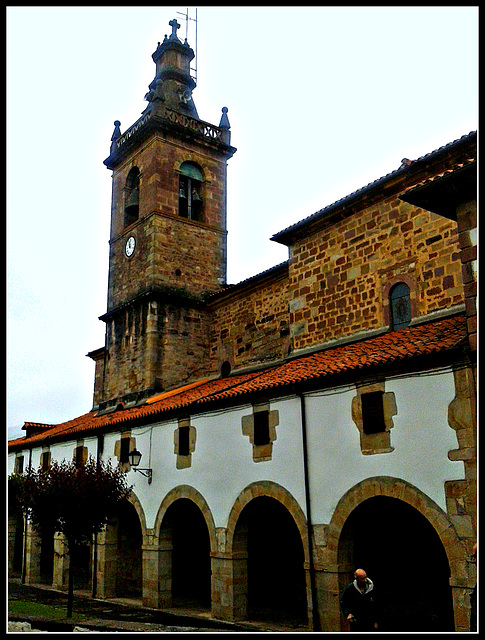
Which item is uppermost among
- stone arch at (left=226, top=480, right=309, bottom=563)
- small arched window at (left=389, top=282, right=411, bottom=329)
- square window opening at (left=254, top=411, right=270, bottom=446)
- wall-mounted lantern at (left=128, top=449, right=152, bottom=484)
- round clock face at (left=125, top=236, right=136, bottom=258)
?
round clock face at (left=125, top=236, right=136, bottom=258)

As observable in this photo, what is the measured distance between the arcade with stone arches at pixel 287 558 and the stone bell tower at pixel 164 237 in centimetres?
501

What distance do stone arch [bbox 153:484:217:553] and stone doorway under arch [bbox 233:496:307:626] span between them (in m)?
0.96

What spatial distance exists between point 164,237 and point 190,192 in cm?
243

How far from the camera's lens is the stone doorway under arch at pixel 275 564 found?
13.6 m

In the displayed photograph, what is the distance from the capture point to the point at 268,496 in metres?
11.5

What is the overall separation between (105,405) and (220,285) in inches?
228

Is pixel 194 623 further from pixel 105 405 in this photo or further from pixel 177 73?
pixel 177 73

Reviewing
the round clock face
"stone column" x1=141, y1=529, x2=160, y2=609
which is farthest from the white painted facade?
the round clock face

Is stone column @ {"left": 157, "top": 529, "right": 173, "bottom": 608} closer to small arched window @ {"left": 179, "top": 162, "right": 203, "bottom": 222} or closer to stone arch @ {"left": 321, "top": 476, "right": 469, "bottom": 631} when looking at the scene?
stone arch @ {"left": 321, "top": 476, "right": 469, "bottom": 631}

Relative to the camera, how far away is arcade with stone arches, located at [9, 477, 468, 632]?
32.3 ft

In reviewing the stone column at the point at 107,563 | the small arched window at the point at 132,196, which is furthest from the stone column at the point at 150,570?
the small arched window at the point at 132,196

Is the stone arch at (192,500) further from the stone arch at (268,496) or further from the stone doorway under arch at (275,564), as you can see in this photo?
the stone doorway under arch at (275,564)

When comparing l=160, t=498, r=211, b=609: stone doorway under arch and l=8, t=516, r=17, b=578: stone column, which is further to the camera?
l=8, t=516, r=17, b=578: stone column
